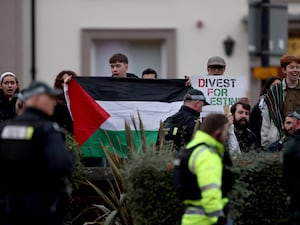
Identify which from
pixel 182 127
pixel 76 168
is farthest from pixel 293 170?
pixel 76 168

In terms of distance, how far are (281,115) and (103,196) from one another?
246 cm

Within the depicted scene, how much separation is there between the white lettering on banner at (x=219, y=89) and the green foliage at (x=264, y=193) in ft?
7.68

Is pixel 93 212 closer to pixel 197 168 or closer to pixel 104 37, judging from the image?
pixel 197 168

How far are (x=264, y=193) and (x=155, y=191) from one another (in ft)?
3.84

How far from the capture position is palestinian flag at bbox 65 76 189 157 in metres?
12.8

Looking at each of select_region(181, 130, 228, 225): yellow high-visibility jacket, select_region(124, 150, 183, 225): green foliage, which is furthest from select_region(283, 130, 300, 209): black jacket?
select_region(124, 150, 183, 225): green foliage

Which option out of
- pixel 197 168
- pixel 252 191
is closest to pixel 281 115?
pixel 252 191

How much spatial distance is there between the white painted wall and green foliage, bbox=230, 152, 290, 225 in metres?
10.7

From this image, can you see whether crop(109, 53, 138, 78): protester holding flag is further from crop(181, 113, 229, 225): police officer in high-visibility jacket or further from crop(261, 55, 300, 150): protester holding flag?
crop(181, 113, 229, 225): police officer in high-visibility jacket

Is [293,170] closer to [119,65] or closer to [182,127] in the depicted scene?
[182,127]

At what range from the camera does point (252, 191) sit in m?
10.7

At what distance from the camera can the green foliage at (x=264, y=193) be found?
35.1ft

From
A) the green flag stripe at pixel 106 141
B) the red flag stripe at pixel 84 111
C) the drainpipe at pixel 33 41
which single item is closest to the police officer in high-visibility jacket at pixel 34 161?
the green flag stripe at pixel 106 141

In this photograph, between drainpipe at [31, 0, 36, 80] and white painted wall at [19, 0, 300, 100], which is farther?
white painted wall at [19, 0, 300, 100]
